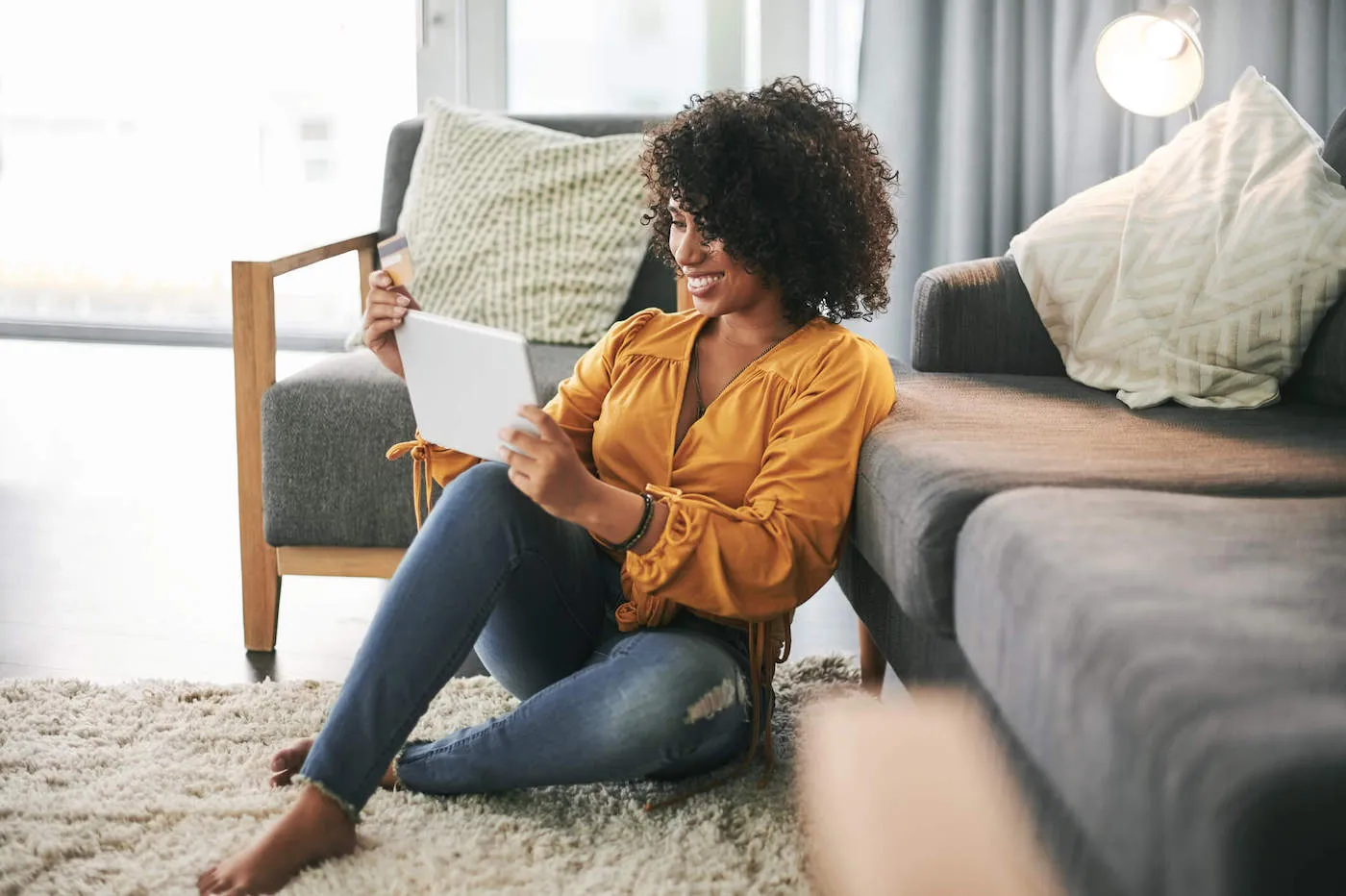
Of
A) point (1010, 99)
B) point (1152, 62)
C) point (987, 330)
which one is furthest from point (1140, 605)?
point (1010, 99)

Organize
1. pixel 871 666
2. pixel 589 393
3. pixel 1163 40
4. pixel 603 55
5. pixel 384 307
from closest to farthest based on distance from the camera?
pixel 384 307
pixel 589 393
pixel 871 666
pixel 1163 40
pixel 603 55

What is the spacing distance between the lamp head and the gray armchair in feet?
3.71

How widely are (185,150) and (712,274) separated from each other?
414 cm

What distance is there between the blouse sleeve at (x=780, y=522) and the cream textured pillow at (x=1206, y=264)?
0.50 metres

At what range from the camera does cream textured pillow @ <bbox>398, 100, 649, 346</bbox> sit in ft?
7.61

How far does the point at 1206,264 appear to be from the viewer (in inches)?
67.9

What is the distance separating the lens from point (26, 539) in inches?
101

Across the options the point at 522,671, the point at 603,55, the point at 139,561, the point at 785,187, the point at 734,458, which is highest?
the point at 603,55

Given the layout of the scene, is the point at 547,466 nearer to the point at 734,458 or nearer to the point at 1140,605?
the point at 734,458

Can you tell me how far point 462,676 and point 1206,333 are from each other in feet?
3.60

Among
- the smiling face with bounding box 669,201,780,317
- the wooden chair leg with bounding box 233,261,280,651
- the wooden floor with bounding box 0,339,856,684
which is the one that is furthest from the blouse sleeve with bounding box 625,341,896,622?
the wooden chair leg with bounding box 233,261,280,651

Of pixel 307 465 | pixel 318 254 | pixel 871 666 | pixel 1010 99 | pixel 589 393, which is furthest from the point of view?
pixel 1010 99

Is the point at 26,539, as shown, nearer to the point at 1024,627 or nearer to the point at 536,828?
the point at 536,828

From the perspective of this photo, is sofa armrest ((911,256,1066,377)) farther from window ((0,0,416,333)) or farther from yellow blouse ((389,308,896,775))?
window ((0,0,416,333))
